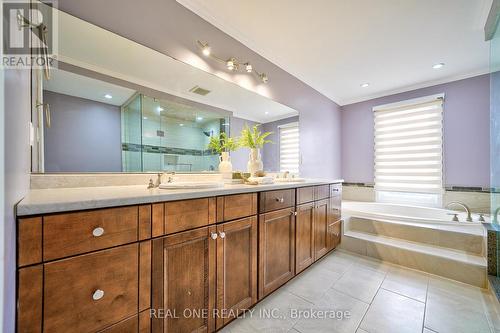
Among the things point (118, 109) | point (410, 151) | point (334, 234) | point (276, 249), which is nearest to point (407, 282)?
point (334, 234)

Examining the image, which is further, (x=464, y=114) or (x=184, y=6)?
(x=464, y=114)

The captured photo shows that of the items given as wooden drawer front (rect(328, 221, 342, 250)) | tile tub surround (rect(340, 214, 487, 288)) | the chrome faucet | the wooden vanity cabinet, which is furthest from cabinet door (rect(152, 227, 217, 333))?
tile tub surround (rect(340, 214, 487, 288))

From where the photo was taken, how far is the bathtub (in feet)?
7.31

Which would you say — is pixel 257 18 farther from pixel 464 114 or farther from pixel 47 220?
pixel 464 114

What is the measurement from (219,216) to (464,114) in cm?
387

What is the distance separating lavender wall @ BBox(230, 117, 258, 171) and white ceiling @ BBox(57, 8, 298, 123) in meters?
0.08

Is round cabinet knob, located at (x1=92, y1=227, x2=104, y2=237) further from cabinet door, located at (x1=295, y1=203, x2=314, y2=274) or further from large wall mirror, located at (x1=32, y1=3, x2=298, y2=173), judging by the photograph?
cabinet door, located at (x1=295, y1=203, x2=314, y2=274)

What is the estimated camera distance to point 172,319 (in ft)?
3.19

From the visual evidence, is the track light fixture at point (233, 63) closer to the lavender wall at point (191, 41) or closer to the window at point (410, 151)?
the lavender wall at point (191, 41)

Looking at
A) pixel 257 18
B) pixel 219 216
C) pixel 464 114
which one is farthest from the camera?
pixel 464 114

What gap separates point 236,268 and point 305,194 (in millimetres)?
929

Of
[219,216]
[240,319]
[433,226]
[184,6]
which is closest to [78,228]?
[219,216]

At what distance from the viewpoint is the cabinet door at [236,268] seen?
46.3 inches

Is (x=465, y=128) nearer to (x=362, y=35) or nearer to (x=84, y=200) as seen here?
(x=362, y=35)
